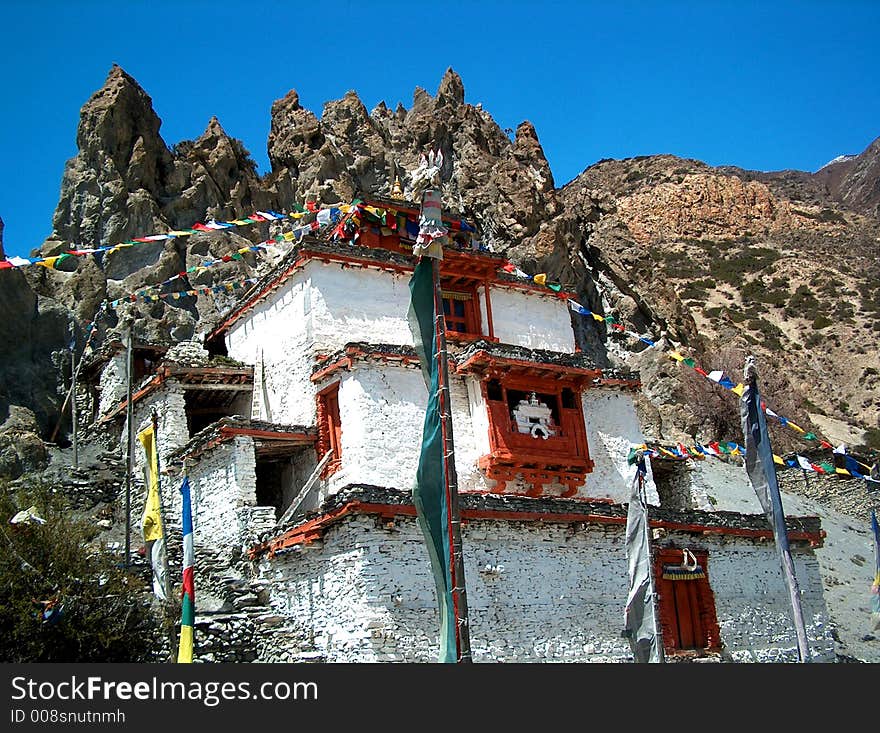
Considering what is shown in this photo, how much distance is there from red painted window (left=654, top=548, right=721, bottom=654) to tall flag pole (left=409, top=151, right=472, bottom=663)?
34.6 ft

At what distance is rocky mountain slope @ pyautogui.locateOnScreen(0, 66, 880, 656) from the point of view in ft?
117

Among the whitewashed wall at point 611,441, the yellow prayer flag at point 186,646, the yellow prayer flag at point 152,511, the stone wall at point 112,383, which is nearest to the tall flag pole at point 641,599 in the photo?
the yellow prayer flag at point 186,646

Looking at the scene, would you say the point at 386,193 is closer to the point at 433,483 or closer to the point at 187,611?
the point at 187,611

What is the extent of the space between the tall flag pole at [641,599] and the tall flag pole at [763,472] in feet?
6.25

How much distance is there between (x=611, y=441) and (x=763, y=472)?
36.0 ft

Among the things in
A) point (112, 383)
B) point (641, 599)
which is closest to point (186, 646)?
point (641, 599)

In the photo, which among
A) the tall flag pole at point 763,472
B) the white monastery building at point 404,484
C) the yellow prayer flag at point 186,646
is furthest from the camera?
the white monastery building at point 404,484

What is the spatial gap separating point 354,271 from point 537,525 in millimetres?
9882

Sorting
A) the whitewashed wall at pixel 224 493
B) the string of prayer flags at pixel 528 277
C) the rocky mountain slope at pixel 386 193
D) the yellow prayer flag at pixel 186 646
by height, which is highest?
the rocky mountain slope at pixel 386 193

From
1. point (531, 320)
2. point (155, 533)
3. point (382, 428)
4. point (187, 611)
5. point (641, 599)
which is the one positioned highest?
point (531, 320)

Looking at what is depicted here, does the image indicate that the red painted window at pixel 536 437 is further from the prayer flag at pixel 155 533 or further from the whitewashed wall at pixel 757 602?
the prayer flag at pixel 155 533

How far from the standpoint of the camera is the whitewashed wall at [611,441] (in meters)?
25.7

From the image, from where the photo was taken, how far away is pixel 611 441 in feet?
86.1
